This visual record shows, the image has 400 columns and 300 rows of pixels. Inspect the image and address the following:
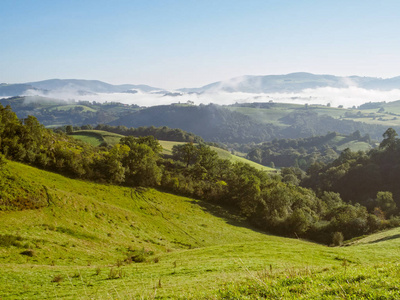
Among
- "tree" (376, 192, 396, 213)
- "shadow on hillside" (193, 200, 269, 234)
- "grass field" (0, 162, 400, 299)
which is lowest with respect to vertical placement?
"tree" (376, 192, 396, 213)

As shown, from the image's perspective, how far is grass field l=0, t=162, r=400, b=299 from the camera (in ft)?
34.1

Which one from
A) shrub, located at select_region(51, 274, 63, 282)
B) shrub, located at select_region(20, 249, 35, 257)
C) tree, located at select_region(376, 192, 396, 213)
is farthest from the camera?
tree, located at select_region(376, 192, 396, 213)

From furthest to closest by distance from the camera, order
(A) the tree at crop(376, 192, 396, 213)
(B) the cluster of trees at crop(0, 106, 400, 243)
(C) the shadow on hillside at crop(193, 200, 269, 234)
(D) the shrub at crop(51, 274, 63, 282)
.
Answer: (A) the tree at crop(376, 192, 396, 213) → (C) the shadow on hillside at crop(193, 200, 269, 234) → (B) the cluster of trees at crop(0, 106, 400, 243) → (D) the shrub at crop(51, 274, 63, 282)

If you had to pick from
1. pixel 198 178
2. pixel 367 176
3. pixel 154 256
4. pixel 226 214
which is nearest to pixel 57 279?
pixel 154 256

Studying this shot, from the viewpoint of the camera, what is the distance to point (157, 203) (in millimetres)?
57906

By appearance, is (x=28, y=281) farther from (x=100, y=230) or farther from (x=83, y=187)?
(x=83, y=187)

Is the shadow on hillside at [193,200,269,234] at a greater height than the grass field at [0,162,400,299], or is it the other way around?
the grass field at [0,162,400,299]

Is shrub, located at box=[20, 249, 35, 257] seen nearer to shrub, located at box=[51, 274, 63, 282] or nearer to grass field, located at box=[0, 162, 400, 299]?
grass field, located at box=[0, 162, 400, 299]

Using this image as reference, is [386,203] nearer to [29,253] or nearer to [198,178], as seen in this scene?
[198,178]

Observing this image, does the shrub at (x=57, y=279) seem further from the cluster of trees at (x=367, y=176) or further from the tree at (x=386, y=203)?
the cluster of trees at (x=367, y=176)

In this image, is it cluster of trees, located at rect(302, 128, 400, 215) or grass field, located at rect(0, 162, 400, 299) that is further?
cluster of trees, located at rect(302, 128, 400, 215)

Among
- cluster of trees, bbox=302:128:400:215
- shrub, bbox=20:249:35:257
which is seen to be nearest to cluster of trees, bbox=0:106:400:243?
cluster of trees, bbox=302:128:400:215

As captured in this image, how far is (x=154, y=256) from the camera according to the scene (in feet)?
105

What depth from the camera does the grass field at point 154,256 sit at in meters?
10.4
